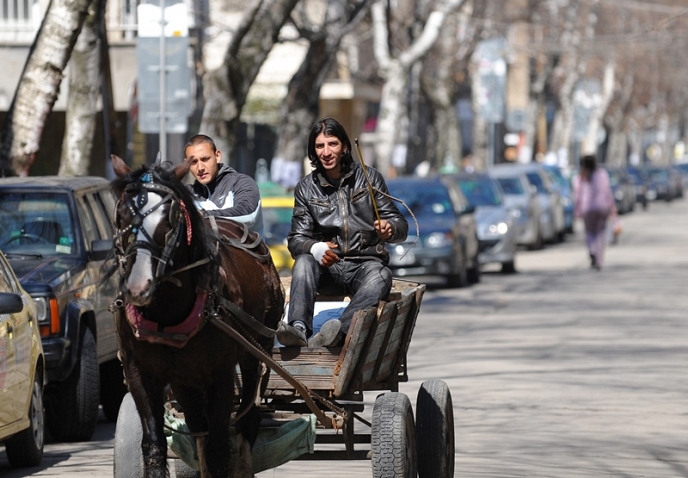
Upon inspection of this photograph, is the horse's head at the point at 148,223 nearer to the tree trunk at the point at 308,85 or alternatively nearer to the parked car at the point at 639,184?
the tree trunk at the point at 308,85

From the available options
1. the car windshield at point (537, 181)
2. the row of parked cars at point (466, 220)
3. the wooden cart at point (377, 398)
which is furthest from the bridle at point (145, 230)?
the car windshield at point (537, 181)

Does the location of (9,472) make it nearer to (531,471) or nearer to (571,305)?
(531,471)

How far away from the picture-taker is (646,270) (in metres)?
27.2

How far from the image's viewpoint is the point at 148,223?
6.24 metres

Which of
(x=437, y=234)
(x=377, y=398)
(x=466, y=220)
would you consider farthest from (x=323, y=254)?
(x=466, y=220)

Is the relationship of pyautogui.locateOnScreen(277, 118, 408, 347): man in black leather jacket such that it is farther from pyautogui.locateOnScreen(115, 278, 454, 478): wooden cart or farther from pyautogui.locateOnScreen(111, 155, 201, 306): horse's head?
pyautogui.locateOnScreen(111, 155, 201, 306): horse's head

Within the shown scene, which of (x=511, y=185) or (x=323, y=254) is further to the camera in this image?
(x=511, y=185)

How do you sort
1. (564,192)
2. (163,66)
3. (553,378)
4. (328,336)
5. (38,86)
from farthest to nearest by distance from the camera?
(564,192), (163,66), (38,86), (553,378), (328,336)

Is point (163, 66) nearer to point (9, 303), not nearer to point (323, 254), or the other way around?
point (9, 303)

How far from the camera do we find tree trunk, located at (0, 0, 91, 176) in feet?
50.6

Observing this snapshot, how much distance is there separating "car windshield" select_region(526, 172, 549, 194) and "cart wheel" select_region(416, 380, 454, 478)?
28.3 m

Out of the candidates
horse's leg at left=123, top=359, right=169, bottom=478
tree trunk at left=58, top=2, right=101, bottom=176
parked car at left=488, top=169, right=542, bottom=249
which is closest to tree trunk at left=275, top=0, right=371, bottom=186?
parked car at left=488, top=169, right=542, bottom=249

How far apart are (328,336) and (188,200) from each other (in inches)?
48.2

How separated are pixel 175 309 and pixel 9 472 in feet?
11.2
